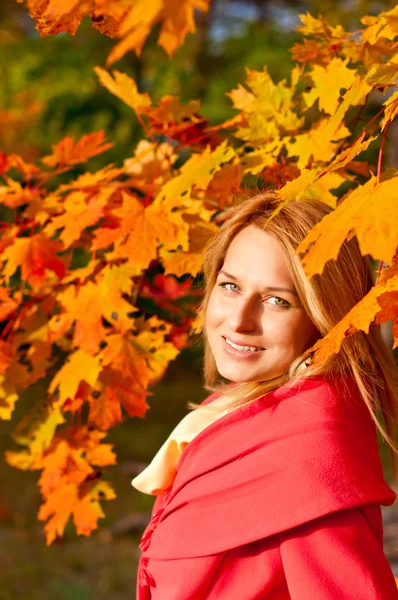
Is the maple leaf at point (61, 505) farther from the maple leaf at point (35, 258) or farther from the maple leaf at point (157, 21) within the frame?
the maple leaf at point (157, 21)

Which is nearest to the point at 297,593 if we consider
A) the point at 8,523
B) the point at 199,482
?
the point at 199,482

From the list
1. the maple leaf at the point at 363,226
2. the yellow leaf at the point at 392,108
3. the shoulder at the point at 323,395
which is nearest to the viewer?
the maple leaf at the point at 363,226

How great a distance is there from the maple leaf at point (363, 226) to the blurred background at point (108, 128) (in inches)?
121

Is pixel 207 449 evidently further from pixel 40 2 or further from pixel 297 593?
A: pixel 40 2

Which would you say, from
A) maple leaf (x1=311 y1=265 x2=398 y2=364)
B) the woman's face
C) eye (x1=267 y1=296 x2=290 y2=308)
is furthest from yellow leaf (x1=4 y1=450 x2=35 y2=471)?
maple leaf (x1=311 y1=265 x2=398 y2=364)

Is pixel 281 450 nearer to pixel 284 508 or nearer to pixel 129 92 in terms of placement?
pixel 284 508

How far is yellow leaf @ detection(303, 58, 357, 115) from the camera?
162cm

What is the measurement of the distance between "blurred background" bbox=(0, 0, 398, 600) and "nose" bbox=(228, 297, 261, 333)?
8.95ft

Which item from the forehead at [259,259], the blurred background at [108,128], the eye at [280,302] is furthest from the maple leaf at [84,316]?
the blurred background at [108,128]

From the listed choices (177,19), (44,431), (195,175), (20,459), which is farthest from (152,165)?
(177,19)

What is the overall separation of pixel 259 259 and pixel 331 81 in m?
0.51

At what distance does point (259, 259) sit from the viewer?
4.45 ft

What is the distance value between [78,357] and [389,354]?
75cm

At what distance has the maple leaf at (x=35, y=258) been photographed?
1.80m
